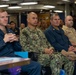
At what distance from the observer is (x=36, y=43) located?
4562mm

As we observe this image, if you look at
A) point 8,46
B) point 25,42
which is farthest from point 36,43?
point 8,46

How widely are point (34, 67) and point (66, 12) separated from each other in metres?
14.7

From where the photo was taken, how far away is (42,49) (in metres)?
4.52

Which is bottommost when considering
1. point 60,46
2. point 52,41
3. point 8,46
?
point 60,46

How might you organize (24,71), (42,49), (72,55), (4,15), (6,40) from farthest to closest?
(72,55)
(42,49)
(4,15)
(24,71)
(6,40)

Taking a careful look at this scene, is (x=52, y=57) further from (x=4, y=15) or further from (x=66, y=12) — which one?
(x=66, y=12)

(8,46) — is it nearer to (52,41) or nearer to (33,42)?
(33,42)

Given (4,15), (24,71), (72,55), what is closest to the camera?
(24,71)

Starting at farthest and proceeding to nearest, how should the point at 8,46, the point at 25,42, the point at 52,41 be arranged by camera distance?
the point at 52,41 → the point at 25,42 → the point at 8,46

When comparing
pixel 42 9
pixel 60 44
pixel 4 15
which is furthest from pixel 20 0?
pixel 4 15

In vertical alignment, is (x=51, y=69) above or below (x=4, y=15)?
below

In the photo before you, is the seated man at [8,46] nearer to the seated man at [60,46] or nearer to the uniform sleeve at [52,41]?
the seated man at [60,46]

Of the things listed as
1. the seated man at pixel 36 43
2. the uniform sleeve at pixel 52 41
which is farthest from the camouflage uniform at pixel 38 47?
the uniform sleeve at pixel 52 41

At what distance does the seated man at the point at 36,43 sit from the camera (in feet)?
14.6
